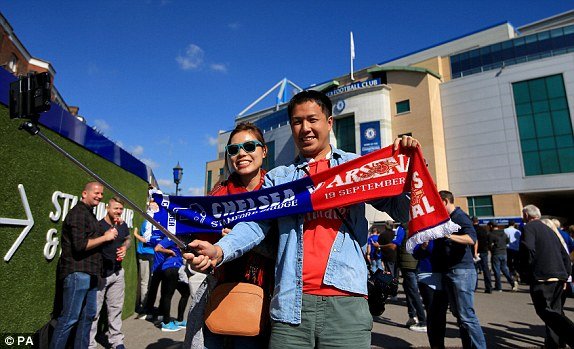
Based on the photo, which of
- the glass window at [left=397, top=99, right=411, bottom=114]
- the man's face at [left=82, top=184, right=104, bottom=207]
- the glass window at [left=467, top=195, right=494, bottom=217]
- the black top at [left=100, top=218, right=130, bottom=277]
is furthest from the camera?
the glass window at [left=397, top=99, right=411, bottom=114]

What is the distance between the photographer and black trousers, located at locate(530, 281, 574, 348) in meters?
4.82

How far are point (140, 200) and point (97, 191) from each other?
13.0 ft

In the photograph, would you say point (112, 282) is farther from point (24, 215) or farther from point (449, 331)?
point (449, 331)

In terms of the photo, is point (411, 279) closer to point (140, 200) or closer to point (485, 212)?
point (140, 200)

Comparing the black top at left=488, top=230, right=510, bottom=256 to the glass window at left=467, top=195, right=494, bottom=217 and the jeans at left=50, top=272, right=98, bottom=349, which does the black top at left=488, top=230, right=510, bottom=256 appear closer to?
the jeans at left=50, top=272, right=98, bottom=349

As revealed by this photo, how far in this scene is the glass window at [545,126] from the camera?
109 ft

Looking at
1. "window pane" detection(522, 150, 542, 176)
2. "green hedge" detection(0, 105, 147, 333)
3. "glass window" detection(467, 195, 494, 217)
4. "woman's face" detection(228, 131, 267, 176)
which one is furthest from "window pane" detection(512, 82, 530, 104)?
"woman's face" detection(228, 131, 267, 176)

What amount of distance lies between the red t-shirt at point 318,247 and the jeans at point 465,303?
3422mm

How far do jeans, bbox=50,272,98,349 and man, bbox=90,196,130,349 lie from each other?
1.66 ft

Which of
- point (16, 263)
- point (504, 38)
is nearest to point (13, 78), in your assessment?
point (16, 263)

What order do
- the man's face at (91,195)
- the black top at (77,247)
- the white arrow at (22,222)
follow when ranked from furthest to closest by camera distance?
1. the man's face at (91,195)
2. the black top at (77,247)
3. the white arrow at (22,222)

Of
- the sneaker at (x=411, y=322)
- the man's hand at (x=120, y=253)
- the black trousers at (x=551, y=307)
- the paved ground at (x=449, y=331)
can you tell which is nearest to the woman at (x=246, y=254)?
the man's hand at (x=120, y=253)

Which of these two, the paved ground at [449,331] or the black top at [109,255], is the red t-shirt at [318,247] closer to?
the black top at [109,255]

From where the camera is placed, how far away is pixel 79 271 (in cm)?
420
